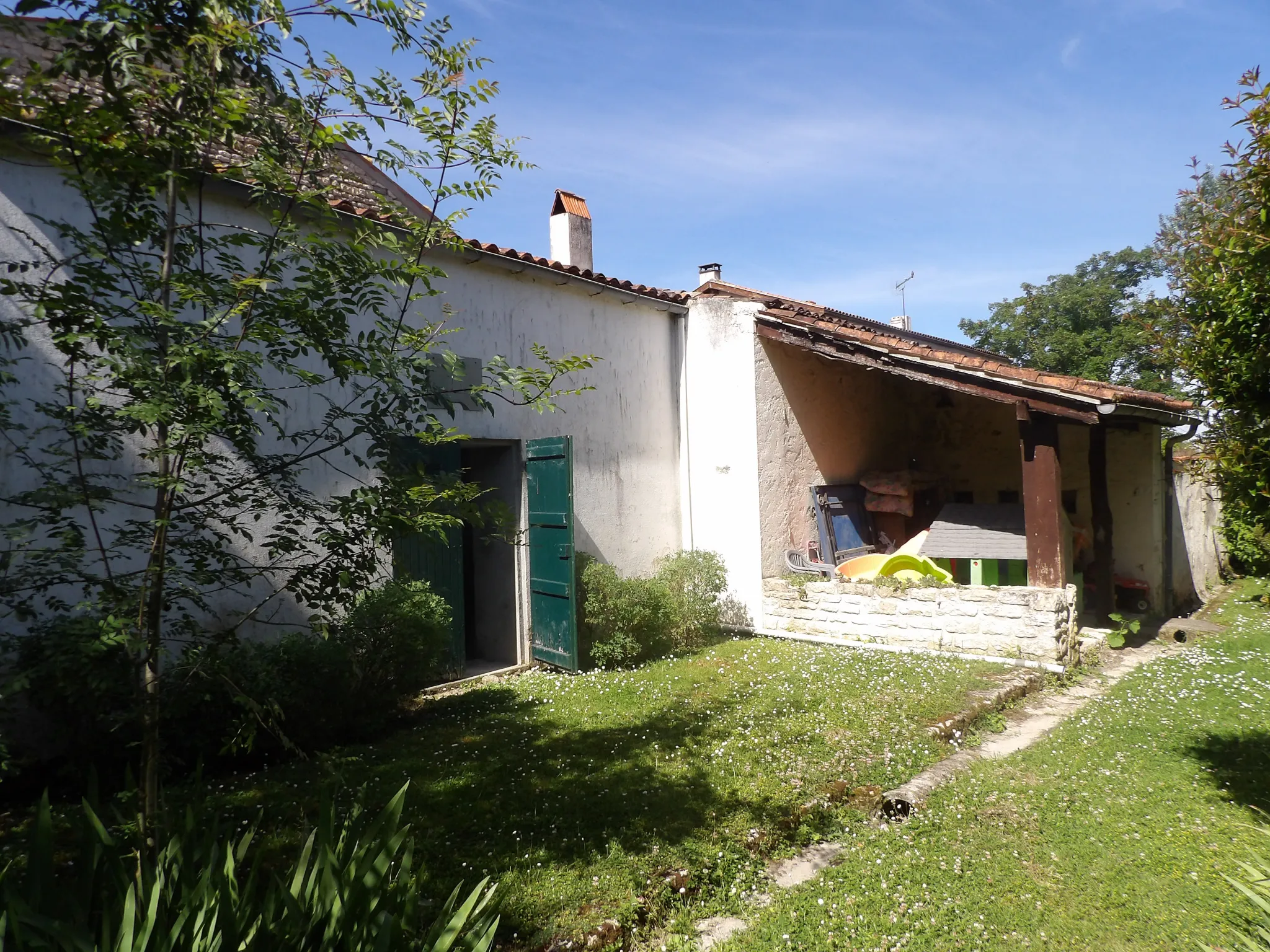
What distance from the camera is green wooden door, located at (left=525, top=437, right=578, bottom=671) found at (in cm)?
729

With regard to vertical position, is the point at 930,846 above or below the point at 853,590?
below

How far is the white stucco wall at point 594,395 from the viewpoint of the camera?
7.20 metres

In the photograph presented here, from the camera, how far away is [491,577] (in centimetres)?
817

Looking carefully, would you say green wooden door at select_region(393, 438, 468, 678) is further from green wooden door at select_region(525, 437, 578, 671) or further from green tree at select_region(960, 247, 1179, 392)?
green tree at select_region(960, 247, 1179, 392)

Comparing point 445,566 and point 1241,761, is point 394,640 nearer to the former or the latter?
point 445,566

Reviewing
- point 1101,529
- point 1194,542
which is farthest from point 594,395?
point 1194,542

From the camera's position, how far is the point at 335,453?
6.23m

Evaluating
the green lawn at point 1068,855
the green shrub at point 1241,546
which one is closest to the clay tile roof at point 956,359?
the green shrub at point 1241,546

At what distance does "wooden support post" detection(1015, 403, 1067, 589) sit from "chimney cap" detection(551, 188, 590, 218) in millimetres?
6092

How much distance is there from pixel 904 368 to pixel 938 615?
272 cm

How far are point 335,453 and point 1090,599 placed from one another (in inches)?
376

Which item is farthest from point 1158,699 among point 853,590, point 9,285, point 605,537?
point 9,285

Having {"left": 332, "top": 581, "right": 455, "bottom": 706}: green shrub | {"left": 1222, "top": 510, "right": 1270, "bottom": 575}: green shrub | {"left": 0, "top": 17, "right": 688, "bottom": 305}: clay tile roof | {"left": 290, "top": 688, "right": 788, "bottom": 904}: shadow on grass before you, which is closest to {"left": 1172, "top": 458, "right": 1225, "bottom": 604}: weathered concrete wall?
{"left": 1222, "top": 510, "right": 1270, "bottom": 575}: green shrub

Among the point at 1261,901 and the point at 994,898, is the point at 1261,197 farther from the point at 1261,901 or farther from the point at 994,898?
the point at 994,898
